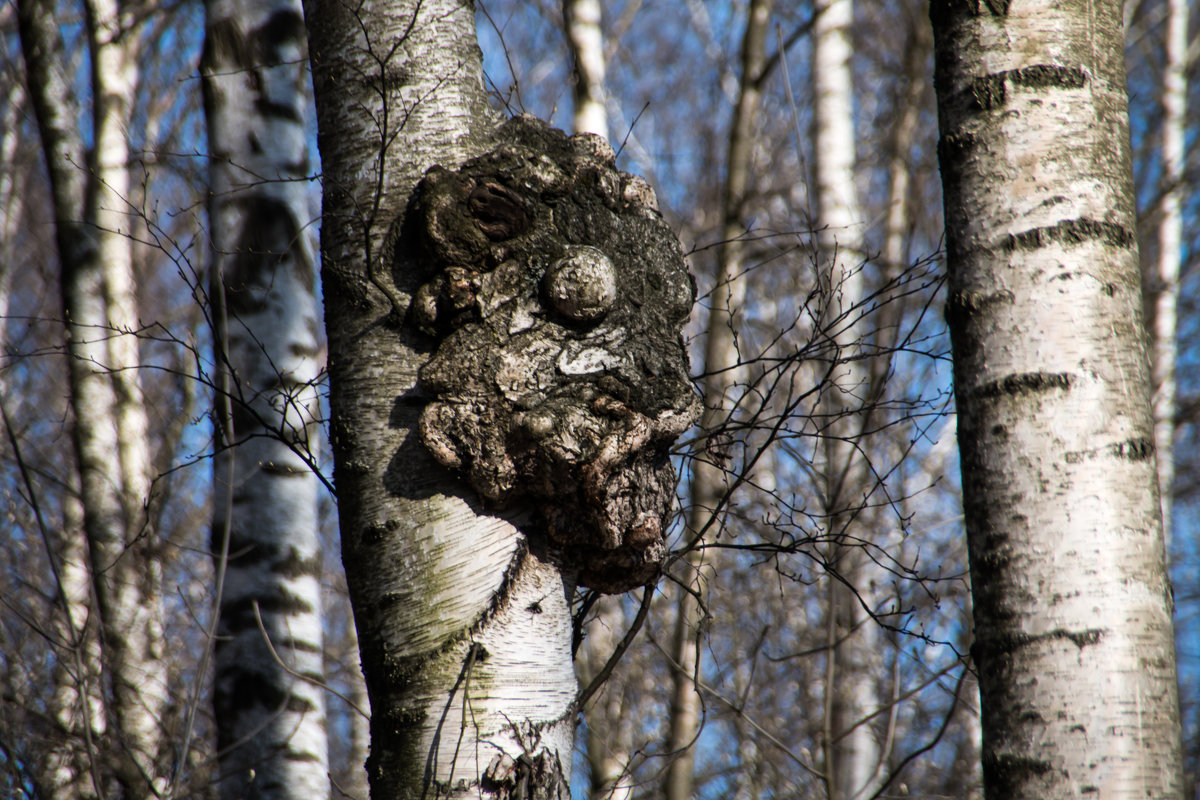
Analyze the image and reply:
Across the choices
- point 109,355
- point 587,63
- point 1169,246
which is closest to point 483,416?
point 587,63

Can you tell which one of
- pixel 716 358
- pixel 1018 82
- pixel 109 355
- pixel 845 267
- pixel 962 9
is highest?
pixel 845 267

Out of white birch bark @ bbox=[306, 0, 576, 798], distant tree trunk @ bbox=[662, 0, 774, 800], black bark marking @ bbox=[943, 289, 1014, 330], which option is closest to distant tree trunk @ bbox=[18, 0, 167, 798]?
distant tree trunk @ bbox=[662, 0, 774, 800]

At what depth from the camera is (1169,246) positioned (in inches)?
272

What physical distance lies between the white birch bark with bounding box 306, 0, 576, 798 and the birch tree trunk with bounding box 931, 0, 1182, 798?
0.78m

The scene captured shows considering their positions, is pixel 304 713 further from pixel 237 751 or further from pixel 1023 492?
pixel 1023 492

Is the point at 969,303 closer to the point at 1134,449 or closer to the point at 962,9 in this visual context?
the point at 1134,449

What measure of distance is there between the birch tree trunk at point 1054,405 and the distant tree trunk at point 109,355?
3777 mm

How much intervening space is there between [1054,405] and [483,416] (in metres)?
0.97

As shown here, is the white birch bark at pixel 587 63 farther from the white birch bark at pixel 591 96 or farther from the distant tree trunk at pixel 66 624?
the distant tree trunk at pixel 66 624

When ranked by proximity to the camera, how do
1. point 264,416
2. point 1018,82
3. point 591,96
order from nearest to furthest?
point 1018,82 → point 264,416 → point 591,96

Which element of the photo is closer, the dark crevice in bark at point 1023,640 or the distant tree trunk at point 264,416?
the dark crevice in bark at point 1023,640

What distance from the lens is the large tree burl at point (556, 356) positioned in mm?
1621

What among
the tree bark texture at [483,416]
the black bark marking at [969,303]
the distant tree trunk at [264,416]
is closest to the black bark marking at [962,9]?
the black bark marking at [969,303]

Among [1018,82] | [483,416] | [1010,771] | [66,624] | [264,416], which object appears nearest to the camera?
[1010,771]
